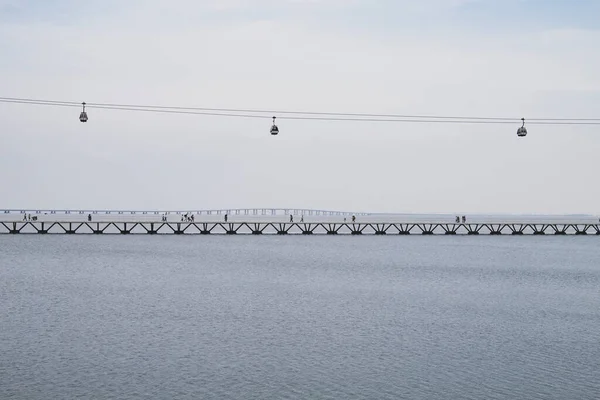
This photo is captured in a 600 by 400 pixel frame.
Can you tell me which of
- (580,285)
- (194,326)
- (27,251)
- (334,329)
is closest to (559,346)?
(334,329)

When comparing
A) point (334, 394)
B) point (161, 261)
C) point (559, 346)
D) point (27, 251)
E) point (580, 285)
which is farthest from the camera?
point (27, 251)

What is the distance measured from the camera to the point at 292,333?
32781mm

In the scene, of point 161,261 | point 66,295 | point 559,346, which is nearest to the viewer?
point 559,346

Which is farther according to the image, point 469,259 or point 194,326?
point 469,259

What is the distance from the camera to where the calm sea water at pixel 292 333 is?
77.1 feet

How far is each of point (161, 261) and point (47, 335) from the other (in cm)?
4148

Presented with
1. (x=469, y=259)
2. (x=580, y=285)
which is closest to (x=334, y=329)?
(x=580, y=285)

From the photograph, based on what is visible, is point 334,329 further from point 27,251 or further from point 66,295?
point 27,251

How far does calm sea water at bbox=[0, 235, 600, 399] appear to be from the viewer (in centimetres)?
2350

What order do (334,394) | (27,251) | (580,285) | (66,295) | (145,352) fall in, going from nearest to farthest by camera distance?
(334,394), (145,352), (66,295), (580,285), (27,251)

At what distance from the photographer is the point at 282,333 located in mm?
32750

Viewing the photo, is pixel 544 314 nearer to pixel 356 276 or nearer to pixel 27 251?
pixel 356 276

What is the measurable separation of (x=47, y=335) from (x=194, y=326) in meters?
6.66

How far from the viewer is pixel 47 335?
3077 centimetres
